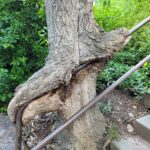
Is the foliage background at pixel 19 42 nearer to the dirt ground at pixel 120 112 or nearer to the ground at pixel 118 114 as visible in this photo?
the ground at pixel 118 114

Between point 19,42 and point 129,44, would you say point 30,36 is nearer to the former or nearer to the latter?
point 19,42

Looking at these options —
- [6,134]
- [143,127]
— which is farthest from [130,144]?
[6,134]

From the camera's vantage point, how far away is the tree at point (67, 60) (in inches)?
62.7

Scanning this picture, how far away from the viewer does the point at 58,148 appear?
6.43ft

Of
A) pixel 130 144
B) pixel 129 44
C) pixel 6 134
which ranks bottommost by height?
pixel 6 134

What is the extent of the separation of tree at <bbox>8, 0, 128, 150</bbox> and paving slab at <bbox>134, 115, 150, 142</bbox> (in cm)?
52

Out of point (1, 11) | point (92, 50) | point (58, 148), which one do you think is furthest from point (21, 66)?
point (92, 50)

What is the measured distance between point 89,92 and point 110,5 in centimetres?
194

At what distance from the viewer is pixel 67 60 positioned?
1.62 meters

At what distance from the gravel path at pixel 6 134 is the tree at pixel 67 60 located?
0.81 m

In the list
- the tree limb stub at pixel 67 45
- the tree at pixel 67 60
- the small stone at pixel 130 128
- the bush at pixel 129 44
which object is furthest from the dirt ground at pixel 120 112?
the tree limb stub at pixel 67 45

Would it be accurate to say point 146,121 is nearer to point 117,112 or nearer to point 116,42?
point 117,112

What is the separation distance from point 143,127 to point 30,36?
182 centimetres

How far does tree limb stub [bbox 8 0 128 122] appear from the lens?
159 centimetres
